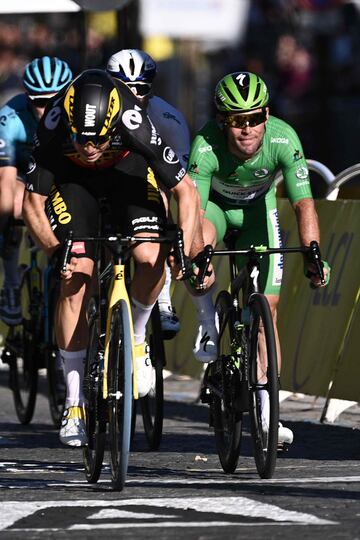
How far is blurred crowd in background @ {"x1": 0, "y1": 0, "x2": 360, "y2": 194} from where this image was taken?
2414cm

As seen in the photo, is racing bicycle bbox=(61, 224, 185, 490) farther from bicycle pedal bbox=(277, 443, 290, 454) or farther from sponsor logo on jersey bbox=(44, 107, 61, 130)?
bicycle pedal bbox=(277, 443, 290, 454)

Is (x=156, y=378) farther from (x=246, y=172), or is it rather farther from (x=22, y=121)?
(x=22, y=121)

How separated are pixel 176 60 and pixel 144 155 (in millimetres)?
16807

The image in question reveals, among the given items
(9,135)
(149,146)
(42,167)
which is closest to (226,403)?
(149,146)

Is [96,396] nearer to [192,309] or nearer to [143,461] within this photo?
[143,461]

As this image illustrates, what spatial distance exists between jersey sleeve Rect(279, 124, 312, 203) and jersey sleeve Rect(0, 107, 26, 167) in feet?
8.69

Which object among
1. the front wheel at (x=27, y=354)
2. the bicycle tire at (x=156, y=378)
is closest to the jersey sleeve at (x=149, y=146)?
the bicycle tire at (x=156, y=378)

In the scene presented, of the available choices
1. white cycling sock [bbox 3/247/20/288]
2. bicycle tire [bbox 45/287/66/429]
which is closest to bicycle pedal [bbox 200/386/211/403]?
bicycle tire [bbox 45/287/66/429]

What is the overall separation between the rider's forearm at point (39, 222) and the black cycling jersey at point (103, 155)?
0.17 ft

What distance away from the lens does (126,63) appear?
10.4 meters

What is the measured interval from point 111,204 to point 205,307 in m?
0.79

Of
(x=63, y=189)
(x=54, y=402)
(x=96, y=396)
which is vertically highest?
(x=63, y=189)

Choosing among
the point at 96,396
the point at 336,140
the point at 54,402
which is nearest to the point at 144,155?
the point at 96,396

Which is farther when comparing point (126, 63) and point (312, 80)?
point (312, 80)
